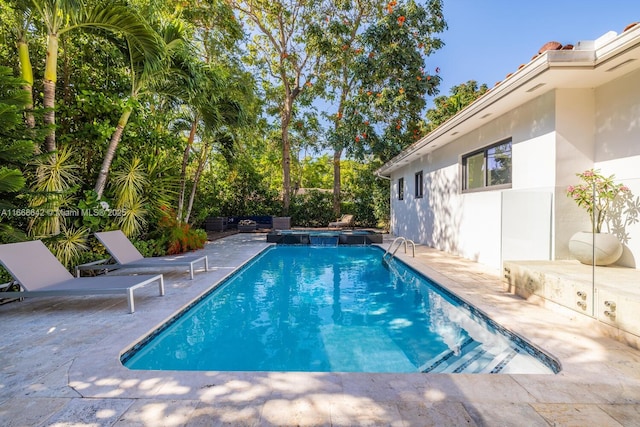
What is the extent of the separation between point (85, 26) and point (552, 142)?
28.7ft

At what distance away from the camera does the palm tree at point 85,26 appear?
5695 mm

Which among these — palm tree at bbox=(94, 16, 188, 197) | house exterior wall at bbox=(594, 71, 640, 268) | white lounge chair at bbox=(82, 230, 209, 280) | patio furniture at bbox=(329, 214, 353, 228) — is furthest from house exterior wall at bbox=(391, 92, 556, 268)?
palm tree at bbox=(94, 16, 188, 197)

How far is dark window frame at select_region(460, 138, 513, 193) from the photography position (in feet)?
22.9

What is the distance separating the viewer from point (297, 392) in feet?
8.17

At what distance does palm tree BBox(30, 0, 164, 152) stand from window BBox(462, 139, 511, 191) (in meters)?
7.62

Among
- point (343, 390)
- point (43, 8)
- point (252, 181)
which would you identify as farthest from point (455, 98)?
point (343, 390)

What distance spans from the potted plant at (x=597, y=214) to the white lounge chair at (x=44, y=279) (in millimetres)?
6523

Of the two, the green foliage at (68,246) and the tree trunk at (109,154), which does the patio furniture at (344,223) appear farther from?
the green foliage at (68,246)

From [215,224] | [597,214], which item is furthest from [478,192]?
[215,224]

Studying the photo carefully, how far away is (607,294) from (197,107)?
32.3 ft

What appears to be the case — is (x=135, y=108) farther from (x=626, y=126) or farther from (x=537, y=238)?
(x=626, y=126)

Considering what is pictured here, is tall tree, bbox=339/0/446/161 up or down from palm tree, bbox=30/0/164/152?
up

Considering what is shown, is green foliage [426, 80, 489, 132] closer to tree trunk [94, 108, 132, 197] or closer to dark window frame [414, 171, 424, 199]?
dark window frame [414, 171, 424, 199]

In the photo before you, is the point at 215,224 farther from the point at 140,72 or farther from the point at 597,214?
the point at 597,214
